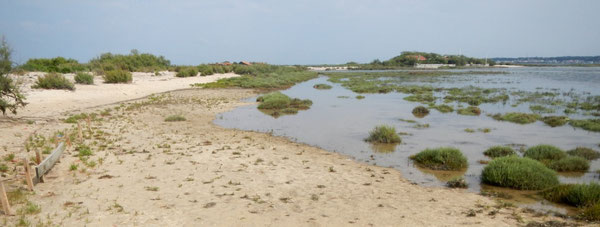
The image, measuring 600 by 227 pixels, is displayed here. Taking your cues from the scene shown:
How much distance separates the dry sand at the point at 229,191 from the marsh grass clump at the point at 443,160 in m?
1.51

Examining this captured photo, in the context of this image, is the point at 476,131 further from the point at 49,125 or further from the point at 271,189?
the point at 49,125

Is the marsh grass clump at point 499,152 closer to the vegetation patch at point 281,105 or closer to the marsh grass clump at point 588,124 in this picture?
the marsh grass clump at point 588,124

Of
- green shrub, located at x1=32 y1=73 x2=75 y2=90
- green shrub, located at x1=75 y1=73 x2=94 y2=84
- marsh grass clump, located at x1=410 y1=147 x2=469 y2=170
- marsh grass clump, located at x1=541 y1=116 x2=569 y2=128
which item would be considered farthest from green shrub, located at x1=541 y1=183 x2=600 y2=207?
green shrub, located at x1=75 y1=73 x2=94 y2=84

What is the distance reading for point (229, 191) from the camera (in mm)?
8125

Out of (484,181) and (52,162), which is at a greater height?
(52,162)

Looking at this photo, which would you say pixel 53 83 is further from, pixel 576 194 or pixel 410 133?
pixel 576 194

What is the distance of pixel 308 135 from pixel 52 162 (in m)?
9.75

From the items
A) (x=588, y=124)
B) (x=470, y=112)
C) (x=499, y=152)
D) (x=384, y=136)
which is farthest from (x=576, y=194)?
(x=470, y=112)

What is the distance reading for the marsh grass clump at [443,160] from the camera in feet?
35.9

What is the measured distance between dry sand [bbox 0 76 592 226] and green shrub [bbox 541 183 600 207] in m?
1.34

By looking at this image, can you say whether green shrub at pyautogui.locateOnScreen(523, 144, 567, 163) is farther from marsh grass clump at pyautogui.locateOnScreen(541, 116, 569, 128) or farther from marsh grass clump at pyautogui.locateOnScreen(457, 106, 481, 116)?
marsh grass clump at pyautogui.locateOnScreen(457, 106, 481, 116)

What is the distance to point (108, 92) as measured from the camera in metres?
29.0

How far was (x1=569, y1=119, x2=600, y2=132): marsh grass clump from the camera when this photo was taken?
56.2 feet

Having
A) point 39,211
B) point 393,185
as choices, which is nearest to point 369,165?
point 393,185
